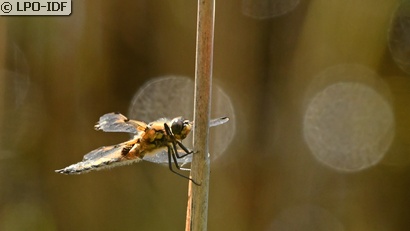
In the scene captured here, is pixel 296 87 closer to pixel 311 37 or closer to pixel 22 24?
pixel 311 37

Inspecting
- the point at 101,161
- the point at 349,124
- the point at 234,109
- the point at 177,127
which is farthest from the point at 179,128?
the point at 349,124

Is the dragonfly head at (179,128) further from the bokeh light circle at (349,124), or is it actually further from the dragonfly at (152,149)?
the bokeh light circle at (349,124)

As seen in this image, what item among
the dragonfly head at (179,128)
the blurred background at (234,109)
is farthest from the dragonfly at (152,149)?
the blurred background at (234,109)

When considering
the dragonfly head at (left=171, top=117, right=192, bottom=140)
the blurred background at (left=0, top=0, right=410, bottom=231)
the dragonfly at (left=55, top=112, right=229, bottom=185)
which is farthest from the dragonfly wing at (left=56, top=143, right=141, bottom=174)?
the blurred background at (left=0, top=0, right=410, bottom=231)

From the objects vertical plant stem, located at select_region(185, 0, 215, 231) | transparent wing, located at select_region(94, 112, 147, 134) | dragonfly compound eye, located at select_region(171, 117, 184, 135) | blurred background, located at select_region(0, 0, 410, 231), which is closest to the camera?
vertical plant stem, located at select_region(185, 0, 215, 231)

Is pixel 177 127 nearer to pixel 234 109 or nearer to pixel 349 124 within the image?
pixel 234 109

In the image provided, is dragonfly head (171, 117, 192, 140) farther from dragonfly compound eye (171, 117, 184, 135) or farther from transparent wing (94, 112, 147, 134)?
transparent wing (94, 112, 147, 134)
